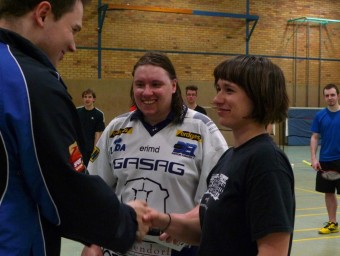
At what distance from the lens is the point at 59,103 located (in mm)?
1380

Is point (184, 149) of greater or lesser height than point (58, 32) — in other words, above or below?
below

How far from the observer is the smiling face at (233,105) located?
1.81m

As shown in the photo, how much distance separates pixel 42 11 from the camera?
4.83 ft

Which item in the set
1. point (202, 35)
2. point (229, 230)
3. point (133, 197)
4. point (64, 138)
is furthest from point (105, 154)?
point (202, 35)

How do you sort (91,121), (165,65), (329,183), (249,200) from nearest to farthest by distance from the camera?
1. (249,200)
2. (165,65)
3. (329,183)
4. (91,121)

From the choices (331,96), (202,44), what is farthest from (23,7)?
(202,44)

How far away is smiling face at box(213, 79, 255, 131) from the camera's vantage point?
1.81m

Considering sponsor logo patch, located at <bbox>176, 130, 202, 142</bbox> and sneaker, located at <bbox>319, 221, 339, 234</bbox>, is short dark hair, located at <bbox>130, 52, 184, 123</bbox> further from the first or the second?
sneaker, located at <bbox>319, 221, 339, 234</bbox>

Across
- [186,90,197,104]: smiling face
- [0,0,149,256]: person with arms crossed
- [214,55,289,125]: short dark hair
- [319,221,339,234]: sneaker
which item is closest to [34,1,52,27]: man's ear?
[0,0,149,256]: person with arms crossed

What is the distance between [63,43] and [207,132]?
1.19 meters

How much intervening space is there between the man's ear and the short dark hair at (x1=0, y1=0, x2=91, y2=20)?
0.03 feet

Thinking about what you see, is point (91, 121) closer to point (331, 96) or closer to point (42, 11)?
point (331, 96)

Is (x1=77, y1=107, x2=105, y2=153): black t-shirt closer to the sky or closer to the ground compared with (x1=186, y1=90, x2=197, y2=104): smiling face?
closer to the ground

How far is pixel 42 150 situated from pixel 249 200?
27.9 inches
